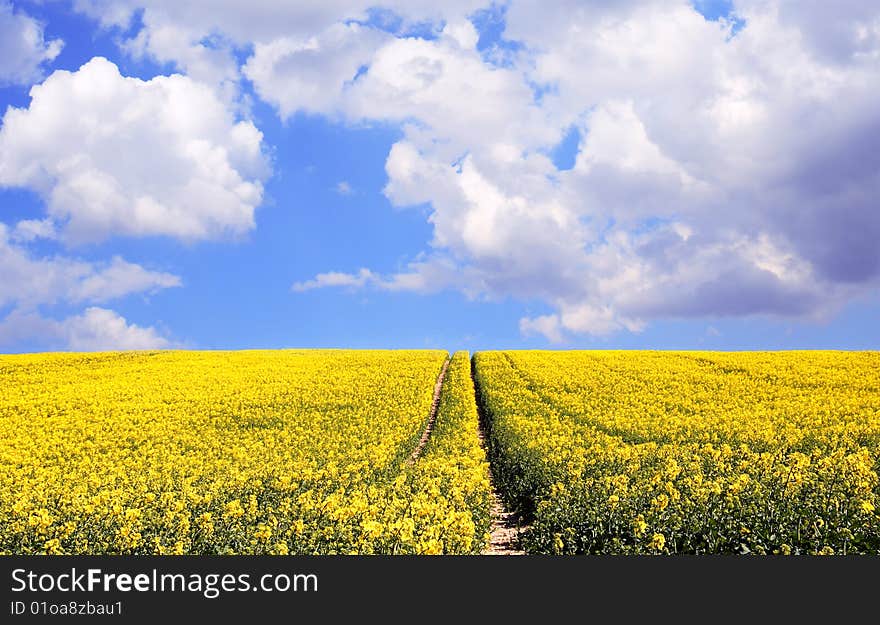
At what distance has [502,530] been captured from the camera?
16.9 meters

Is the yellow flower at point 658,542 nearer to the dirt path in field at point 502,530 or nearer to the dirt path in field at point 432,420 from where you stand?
the dirt path in field at point 502,530

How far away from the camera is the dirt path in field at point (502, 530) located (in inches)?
587

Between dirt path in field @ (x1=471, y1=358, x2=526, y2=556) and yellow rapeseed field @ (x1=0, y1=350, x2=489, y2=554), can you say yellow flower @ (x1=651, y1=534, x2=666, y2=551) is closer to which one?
yellow rapeseed field @ (x1=0, y1=350, x2=489, y2=554)

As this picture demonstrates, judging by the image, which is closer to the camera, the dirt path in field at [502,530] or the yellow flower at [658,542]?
the yellow flower at [658,542]

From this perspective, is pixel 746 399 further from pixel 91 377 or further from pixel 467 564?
→ pixel 91 377

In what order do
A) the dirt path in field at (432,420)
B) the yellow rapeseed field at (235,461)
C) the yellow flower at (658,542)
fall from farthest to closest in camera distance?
the dirt path in field at (432,420), the yellow rapeseed field at (235,461), the yellow flower at (658,542)

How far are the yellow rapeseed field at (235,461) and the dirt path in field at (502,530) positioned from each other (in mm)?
675

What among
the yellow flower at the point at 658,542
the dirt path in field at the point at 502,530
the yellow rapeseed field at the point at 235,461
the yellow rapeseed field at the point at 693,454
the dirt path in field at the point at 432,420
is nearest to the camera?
the yellow flower at the point at 658,542

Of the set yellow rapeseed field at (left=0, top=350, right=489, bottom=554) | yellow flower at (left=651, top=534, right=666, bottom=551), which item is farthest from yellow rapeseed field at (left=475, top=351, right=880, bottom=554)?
yellow rapeseed field at (left=0, top=350, right=489, bottom=554)

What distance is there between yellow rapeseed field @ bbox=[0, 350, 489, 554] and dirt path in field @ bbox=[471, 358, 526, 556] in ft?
2.22

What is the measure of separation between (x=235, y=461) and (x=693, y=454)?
1487 cm

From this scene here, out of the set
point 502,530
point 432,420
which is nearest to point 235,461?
point 502,530

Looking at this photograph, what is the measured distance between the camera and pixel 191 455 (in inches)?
972

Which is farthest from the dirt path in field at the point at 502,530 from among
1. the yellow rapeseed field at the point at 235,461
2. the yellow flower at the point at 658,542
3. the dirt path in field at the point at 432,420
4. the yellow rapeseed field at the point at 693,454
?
the dirt path in field at the point at 432,420
